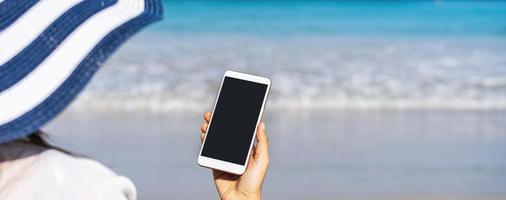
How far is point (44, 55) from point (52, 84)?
0.14 feet

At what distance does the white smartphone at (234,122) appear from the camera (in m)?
1.64

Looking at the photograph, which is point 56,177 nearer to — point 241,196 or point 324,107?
point 241,196

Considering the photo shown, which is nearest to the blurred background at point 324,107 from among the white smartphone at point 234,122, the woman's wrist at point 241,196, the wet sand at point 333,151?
the wet sand at point 333,151

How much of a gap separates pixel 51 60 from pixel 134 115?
559cm

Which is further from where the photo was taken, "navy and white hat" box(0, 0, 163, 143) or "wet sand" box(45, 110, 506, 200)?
"wet sand" box(45, 110, 506, 200)

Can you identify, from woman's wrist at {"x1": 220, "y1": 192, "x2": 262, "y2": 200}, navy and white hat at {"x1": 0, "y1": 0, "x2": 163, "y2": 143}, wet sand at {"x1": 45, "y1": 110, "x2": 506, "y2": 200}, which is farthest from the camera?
wet sand at {"x1": 45, "y1": 110, "x2": 506, "y2": 200}

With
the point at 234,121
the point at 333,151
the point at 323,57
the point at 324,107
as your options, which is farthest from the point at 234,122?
the point at 323,57

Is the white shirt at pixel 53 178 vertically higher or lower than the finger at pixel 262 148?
lower

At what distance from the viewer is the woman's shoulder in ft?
4.87

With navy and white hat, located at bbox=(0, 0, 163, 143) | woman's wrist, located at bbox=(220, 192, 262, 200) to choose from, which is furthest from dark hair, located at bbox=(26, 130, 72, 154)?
woman's wrist, located at bbox=(220, 192, 262, 200)

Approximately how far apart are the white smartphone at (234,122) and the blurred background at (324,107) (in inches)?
103

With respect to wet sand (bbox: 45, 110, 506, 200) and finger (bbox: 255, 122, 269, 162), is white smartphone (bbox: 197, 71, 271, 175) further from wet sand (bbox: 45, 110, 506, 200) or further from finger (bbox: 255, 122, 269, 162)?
wet sand (bbox: 45, 110, 506, 200)

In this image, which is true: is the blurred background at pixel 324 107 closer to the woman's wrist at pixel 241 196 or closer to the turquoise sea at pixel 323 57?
the turquoise sea at pixel 323 57

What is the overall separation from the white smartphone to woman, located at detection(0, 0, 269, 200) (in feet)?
0.15
